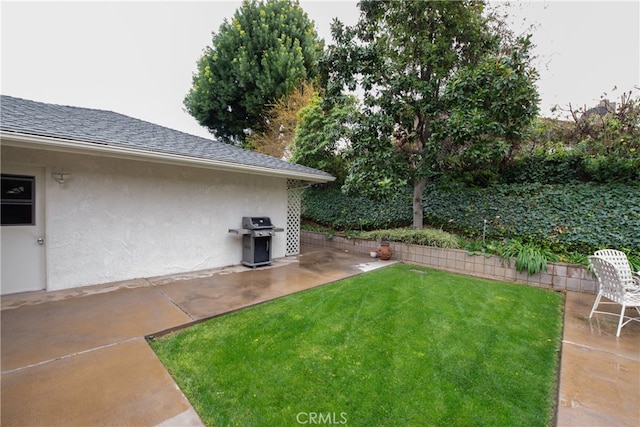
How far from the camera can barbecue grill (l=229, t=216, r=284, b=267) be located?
643 cm

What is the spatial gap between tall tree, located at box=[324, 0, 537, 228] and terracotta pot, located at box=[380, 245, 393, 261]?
5.46ft

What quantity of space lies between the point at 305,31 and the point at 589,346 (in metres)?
15.7

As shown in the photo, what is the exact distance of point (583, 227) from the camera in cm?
570

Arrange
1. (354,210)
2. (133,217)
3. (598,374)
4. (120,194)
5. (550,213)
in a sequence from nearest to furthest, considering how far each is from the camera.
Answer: (598,374), (120,194), (133,217), (550,213), (354,210)

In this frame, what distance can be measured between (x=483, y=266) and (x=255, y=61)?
12.8m

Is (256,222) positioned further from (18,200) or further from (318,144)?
(318,144)

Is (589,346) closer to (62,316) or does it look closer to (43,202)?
(62,316)

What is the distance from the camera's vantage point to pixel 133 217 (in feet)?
17.3

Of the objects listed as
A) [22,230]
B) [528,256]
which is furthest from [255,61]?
[528,256]

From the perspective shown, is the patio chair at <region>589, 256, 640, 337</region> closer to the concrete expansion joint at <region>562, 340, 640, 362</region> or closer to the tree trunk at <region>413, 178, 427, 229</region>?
the concrete expansion joint at <region>562, 340, 640, 362</region>

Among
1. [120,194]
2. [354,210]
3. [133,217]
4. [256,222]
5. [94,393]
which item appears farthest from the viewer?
[354,210]

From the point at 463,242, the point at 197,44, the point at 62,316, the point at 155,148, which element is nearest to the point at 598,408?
the point at 463,242

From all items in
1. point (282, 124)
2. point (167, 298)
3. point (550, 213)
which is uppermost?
point (282, 124)

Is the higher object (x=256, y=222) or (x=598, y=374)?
(x=256, y=222)
